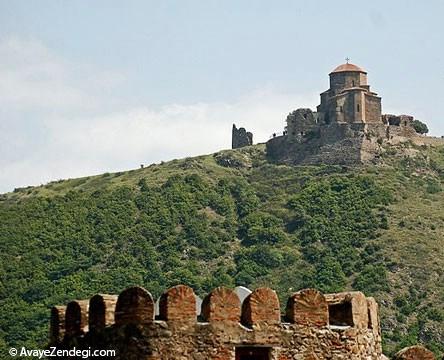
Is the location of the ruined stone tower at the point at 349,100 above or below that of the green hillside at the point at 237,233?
above

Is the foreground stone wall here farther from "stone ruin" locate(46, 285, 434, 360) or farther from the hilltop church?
the hilltop church

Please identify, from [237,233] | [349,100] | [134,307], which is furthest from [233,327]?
[349,100]

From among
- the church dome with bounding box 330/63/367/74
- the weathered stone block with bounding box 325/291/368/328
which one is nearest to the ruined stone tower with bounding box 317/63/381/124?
the church dome with bounding box 330/63/367/74

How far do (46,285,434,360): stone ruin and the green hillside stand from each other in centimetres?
10089

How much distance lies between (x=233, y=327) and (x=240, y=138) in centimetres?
16969

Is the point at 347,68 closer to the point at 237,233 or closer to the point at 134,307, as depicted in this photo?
the point at 237,233

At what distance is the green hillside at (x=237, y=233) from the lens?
5256 inches

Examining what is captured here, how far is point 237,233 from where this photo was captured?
15888 cm

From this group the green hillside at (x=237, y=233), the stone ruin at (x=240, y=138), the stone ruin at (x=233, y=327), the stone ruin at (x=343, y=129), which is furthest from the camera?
the stone ruin at (x=240, y=138)

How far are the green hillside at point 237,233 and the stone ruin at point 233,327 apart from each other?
3972 inches

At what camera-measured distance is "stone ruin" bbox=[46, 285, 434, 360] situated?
16.2 metres

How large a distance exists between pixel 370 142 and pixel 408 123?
317 inches

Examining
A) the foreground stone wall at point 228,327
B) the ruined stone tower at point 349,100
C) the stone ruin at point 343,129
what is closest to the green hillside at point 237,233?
the stone ruin at point 343,129

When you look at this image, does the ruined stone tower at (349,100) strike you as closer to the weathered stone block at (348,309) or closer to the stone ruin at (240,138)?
the stone ruin at (240,138)
